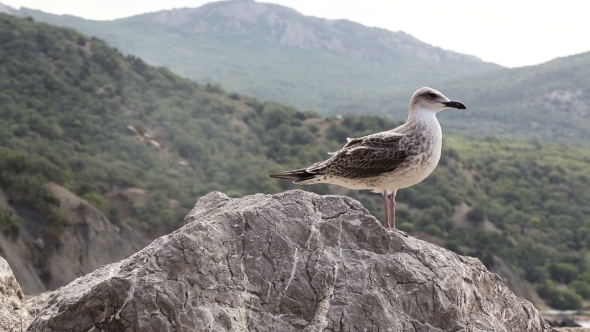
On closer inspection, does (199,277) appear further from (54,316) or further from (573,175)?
(573,175)

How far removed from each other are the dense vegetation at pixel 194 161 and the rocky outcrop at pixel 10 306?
3563cm

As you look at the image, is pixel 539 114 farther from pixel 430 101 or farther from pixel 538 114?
pixel 430 101

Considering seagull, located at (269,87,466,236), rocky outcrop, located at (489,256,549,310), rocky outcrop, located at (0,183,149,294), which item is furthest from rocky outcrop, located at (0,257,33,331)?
rocky outcrop, located at (489,256,549,310)

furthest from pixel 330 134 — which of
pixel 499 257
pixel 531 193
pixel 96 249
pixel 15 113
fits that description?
pixel 96 249

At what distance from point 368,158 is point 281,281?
2210 mm

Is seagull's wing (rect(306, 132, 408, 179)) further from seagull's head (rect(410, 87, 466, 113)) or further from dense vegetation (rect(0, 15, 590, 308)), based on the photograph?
dense vegetation (rect(0, 15, 590, 308))

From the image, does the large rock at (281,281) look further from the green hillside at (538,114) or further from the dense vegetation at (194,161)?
the green hillside at (538,114)

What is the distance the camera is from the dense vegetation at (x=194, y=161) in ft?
198

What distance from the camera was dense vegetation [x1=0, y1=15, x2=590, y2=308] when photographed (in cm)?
6038

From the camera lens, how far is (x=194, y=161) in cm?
8106

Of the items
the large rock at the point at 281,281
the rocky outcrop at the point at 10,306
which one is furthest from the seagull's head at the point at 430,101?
the rocky outcrop at the point at 10,306

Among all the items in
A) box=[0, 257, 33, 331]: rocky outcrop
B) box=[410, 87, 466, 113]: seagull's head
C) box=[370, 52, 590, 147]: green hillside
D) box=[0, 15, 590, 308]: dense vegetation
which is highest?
box=[410, 87, 466, 113]: seagull's head

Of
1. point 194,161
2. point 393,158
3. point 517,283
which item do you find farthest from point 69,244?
point 393,158

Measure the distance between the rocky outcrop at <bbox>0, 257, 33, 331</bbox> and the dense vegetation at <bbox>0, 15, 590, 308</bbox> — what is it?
117 ft
